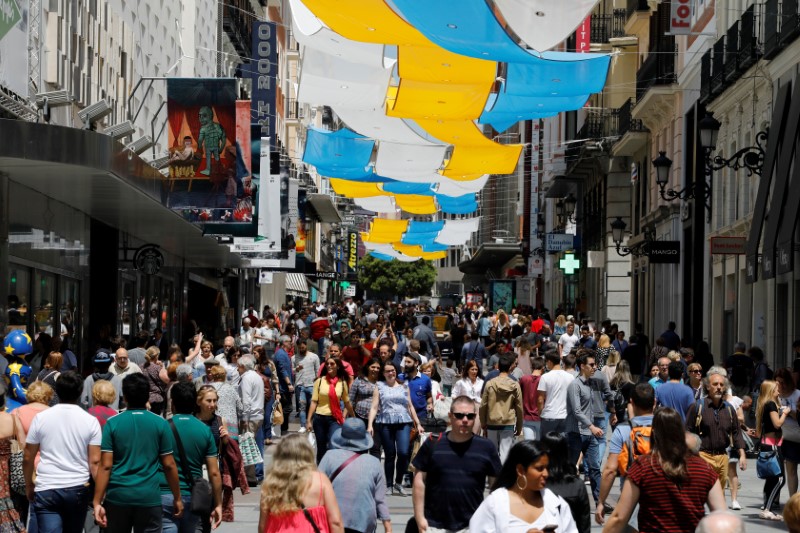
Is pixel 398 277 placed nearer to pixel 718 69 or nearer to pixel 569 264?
pixel 569 264

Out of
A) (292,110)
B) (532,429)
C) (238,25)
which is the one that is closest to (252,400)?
(532,429)

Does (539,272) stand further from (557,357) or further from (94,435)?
(94,435)

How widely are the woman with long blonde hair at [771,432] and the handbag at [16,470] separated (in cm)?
713

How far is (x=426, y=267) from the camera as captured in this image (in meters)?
140

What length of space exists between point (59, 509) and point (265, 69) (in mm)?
46614

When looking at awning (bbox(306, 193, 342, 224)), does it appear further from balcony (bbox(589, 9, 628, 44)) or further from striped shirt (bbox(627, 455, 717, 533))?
striped shirt (bbox(627, 455, 717, 533))

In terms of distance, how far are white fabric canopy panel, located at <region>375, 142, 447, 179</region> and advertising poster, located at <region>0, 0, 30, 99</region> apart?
404 inches

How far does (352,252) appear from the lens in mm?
127000

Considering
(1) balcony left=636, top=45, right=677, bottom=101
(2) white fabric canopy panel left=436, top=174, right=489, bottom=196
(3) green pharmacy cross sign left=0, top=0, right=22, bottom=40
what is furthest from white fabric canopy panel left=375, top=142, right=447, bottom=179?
(3) green pharmacy cross sign left=0, top=0, right=22, bottom=40

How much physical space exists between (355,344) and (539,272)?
1590 inches

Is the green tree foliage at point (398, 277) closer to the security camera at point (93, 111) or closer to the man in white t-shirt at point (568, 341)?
the man in white t-shirt at point (568, 341)

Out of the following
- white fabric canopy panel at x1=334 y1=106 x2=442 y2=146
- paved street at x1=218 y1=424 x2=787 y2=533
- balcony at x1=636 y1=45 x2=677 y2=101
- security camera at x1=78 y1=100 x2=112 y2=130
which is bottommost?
paved street at x1=218 y1=424 x2=787 y2=533

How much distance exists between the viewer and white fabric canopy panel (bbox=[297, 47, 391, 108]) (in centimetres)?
2295

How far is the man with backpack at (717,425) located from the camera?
42.2 feet
